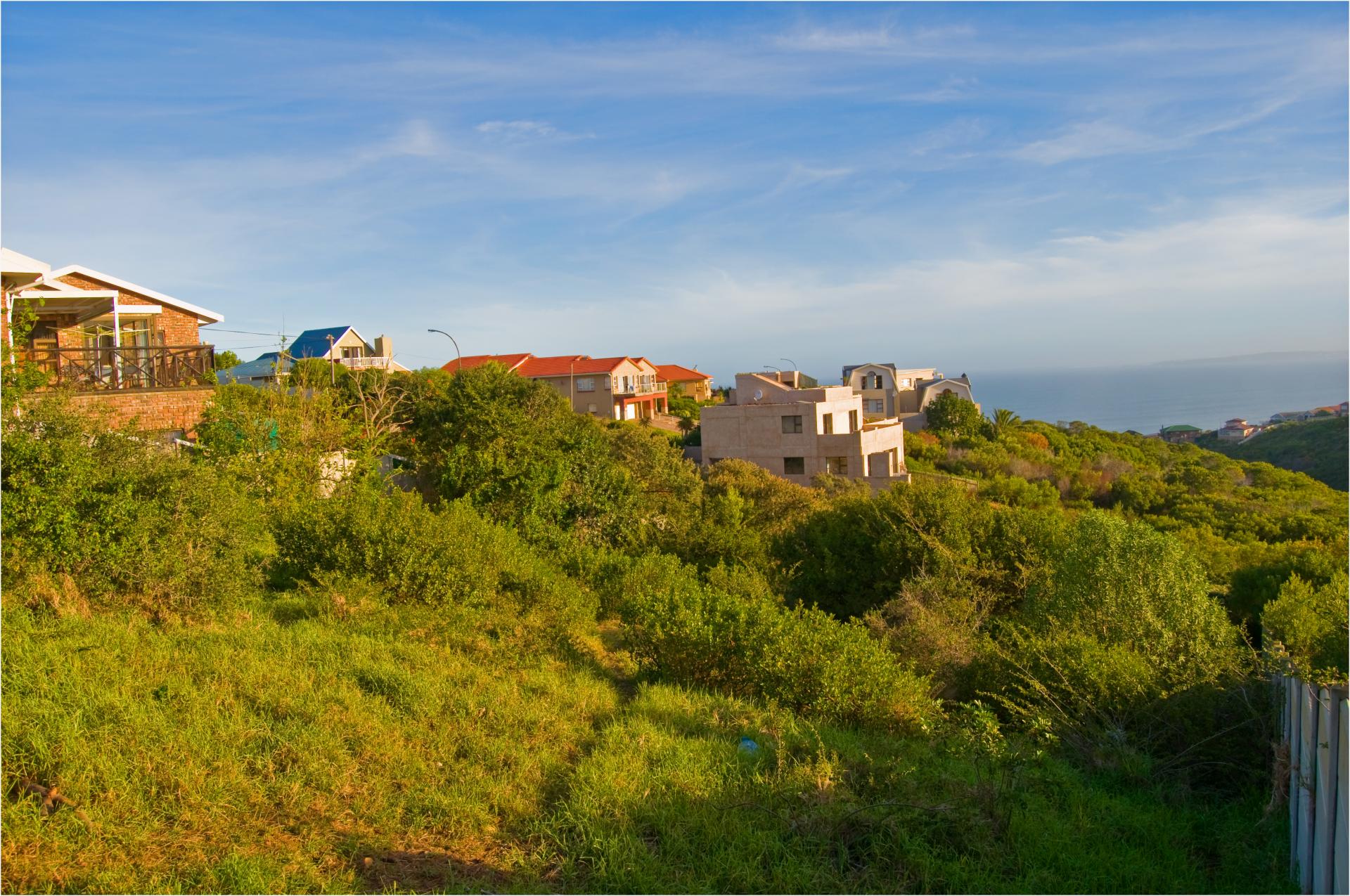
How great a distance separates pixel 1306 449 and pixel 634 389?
140 feet

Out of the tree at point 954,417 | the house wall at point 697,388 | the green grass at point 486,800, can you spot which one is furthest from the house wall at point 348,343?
the green grass at point 486,800

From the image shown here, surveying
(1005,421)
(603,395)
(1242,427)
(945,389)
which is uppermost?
(603,395)

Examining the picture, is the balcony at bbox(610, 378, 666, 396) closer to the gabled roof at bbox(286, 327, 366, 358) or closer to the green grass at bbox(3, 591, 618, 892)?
the gabled roof at bbox(286, 327, 366, 358)

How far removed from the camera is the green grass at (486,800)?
451 cm

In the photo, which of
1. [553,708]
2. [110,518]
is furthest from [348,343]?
[553,708]

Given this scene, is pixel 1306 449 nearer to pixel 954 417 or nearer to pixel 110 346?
pixel 954 417

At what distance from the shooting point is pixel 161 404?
14.7 metres

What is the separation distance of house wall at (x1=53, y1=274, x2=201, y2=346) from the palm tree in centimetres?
4904

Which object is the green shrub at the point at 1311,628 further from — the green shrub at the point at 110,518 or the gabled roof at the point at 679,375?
the gabled roof at the point at 679,375

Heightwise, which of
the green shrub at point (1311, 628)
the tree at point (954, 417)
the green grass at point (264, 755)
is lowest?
the green shrub at point (1311, 628)

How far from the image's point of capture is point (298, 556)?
419 inches

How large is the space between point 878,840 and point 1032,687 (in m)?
3.92

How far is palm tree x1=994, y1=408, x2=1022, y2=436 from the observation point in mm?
58062

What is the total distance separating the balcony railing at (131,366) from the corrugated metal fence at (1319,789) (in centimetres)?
1586
